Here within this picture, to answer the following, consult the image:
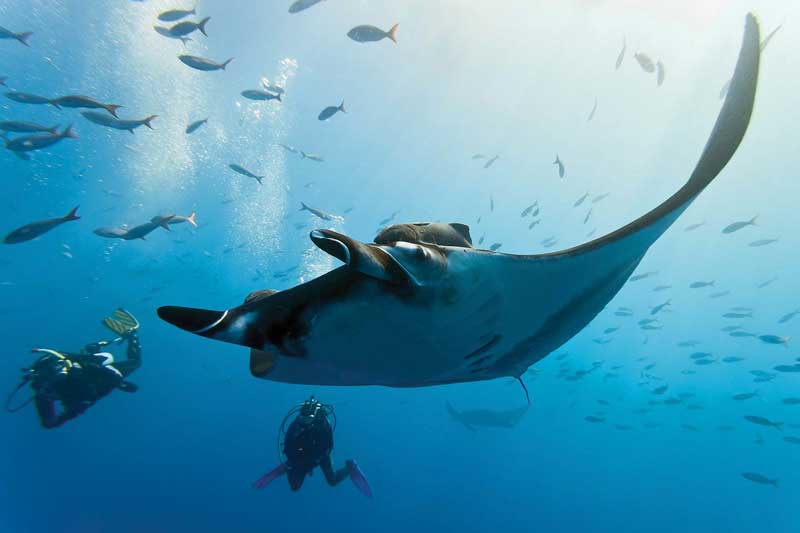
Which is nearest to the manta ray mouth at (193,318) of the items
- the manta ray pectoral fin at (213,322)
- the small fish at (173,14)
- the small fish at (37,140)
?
the manta ray pectoral fin at (213,322)

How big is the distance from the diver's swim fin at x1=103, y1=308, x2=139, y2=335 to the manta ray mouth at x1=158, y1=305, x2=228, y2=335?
Result: 290 inches

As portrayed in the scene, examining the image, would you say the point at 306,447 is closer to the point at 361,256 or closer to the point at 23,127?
the point at 361,256

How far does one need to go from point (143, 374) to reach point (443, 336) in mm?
40552

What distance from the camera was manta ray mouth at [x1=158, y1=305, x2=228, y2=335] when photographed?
3.82 ft

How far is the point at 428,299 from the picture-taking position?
1.33 metres

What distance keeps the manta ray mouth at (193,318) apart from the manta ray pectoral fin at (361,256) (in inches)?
16.5

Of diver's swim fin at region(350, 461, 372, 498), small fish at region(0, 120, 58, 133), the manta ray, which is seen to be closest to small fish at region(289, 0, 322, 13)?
small fish at region(0, 120, 58, 133)

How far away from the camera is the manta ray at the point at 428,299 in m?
1.21

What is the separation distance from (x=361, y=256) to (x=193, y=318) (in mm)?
577

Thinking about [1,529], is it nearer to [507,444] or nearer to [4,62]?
[4,62]

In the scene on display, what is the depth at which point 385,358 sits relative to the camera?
167 centimetres

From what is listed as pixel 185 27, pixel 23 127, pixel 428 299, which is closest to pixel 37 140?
pixel 23 127

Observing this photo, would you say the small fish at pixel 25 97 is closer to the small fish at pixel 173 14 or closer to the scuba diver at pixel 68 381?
the small fish at pixel 173 14

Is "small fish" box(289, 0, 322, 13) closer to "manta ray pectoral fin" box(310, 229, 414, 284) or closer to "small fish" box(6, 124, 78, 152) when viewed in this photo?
"small fish" box(6, 124, 78, 152)
